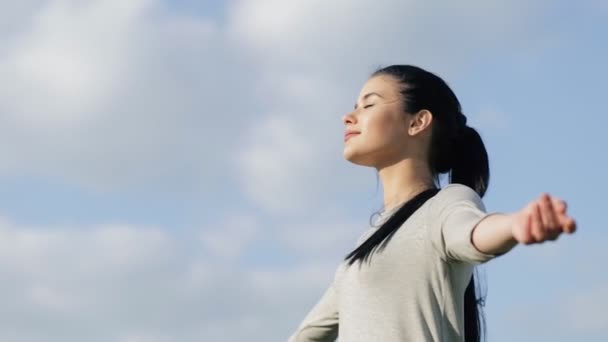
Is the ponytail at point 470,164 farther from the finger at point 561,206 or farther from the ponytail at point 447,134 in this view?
the finger at point 561,206

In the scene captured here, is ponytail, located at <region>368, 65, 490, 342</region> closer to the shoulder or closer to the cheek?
the cheek

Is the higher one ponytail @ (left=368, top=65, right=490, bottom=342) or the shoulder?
ponytail @ (left=368, top=65, right=490, bottom=342)

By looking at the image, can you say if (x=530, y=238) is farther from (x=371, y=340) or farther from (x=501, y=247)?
(x=371, y=340)

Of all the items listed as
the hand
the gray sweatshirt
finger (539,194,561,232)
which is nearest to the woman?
the gray sweatshirt

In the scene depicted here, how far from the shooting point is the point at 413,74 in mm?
5859

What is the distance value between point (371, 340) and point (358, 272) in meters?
0.33

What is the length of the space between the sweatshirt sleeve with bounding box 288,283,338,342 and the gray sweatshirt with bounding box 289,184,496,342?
1.52ft

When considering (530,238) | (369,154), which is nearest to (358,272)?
(369,154)

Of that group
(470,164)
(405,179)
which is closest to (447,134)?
(470,164)

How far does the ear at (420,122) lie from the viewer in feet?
18.6

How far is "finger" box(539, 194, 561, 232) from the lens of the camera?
3.56 metres

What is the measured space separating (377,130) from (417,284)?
87 cm

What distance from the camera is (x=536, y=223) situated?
3623 millimetres

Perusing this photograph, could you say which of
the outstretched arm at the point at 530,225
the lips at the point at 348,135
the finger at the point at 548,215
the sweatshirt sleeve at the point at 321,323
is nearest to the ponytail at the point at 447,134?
the lips at the point at 348,135
